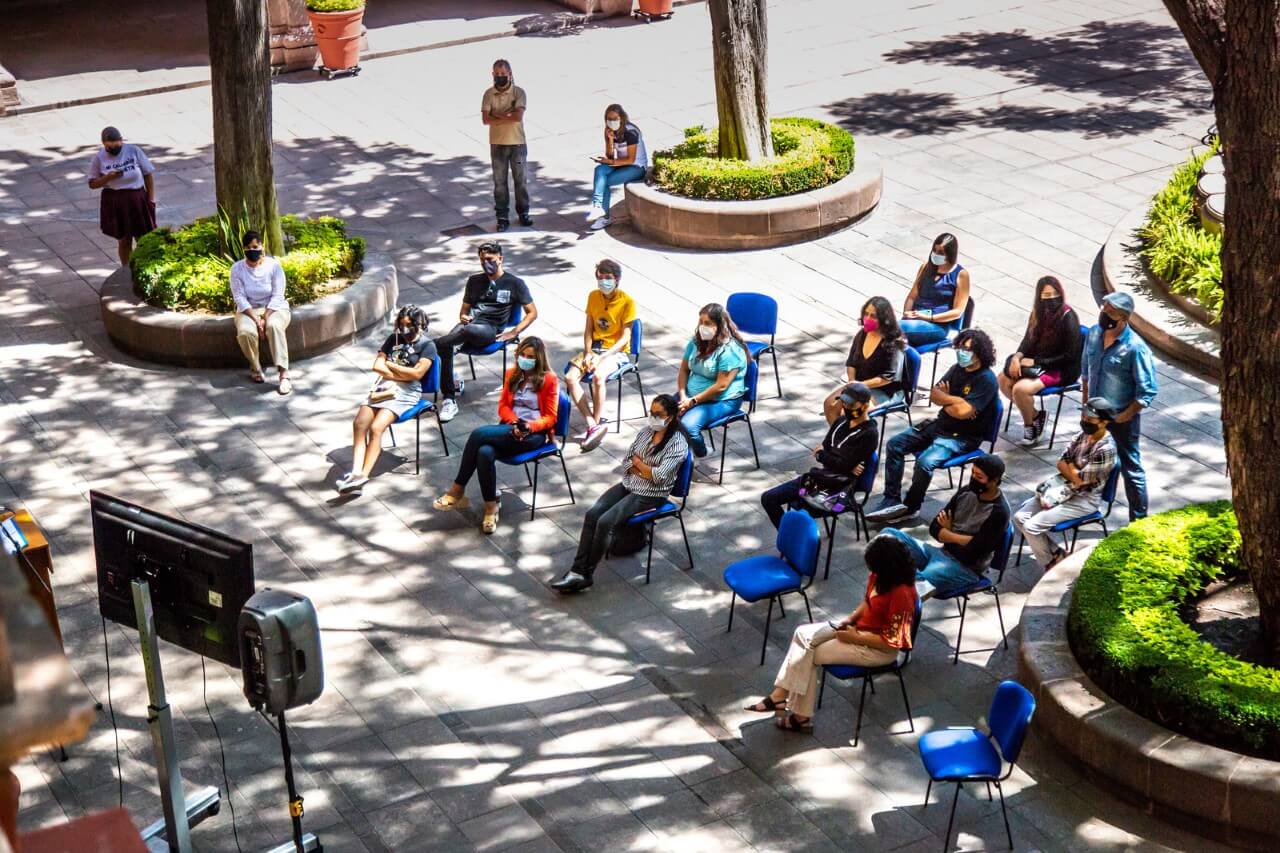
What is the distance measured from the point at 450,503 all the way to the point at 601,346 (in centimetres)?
193

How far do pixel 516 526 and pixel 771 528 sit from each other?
1717 mm

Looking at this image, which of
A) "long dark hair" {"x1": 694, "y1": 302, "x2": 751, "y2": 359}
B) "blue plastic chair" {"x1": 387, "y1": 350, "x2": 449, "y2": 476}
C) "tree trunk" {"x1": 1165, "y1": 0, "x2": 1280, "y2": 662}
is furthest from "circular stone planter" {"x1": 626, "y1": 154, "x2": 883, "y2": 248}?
"tree trunk" {"x1": 1165, "y1": 0, "x2": 1280, "y2": 662}

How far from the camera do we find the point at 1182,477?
10805mm

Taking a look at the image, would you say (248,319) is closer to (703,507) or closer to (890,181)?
(703,507)

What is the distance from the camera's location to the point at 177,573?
667cm

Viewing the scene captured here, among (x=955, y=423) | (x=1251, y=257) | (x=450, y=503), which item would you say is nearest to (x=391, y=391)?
(x=450, y=503)

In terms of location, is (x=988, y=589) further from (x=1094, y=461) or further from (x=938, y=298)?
(x=938, y=298)

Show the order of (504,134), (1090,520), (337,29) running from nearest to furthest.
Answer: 1. (1090,520)
2. (504,134)
3. (337,29)

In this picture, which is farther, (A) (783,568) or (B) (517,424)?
(B) (517,424)

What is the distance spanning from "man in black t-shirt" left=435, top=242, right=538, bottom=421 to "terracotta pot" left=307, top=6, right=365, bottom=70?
909 cm

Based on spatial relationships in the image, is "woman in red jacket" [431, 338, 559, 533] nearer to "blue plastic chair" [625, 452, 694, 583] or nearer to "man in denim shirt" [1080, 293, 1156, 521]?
"blue plastic chair" [625, 452, 694, 583]

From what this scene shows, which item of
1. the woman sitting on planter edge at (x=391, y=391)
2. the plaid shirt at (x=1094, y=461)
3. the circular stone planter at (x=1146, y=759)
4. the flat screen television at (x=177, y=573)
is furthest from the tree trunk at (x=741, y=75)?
the flat screen television at (x=177, y=573)

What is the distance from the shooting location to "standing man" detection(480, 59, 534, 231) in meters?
15.5

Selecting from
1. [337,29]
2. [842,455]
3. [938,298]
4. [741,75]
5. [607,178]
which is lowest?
[842,455]
